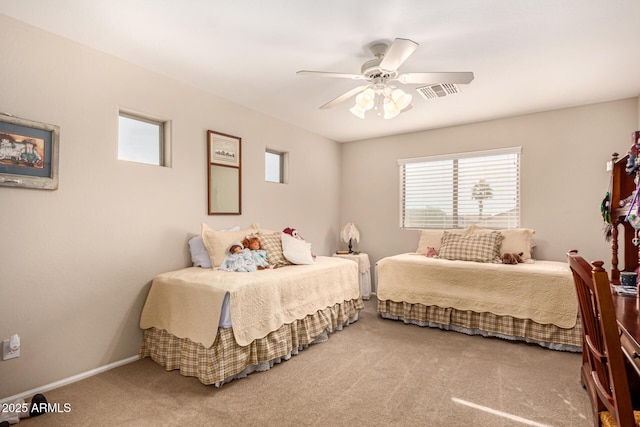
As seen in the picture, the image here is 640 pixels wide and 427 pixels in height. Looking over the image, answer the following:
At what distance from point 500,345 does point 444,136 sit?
8.93 feet

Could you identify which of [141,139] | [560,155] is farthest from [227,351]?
[560,155]

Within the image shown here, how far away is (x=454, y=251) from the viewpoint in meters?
3.91

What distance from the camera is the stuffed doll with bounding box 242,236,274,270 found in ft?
10.4

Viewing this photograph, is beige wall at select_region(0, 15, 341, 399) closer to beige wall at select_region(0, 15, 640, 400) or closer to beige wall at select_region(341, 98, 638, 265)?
beige wall at select_region(0, 15, 640, 400)

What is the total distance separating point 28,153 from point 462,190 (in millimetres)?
4478

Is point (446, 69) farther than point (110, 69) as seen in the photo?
Yes

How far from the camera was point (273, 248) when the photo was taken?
346cm

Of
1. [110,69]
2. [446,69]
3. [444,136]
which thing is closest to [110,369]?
[110,69]

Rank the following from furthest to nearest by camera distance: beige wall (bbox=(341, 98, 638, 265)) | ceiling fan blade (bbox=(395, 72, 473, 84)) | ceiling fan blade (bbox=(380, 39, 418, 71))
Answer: beige wall (bbox=(341, 98, 638, 265))
ceiling fan blade (bbox=(395, 72, 473, 84))
ceiling fan blade (bbox=(380, 39, 418, 71))

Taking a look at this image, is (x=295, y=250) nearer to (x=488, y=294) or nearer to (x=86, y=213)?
(x=86, y=213)

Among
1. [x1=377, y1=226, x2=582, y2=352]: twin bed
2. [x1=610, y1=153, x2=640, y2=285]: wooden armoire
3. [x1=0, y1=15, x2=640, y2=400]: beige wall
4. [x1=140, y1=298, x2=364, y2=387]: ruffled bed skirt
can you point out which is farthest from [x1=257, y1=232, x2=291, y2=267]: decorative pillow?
[x1=610, y1=153, x2=640, y2=285]: wooden armoire

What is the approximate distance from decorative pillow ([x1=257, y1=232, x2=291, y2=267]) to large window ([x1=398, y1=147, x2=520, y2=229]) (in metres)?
2.24

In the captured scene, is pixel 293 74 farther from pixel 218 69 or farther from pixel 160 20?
pixel 160 20

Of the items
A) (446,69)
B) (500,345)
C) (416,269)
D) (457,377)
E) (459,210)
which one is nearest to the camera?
(457,377)
